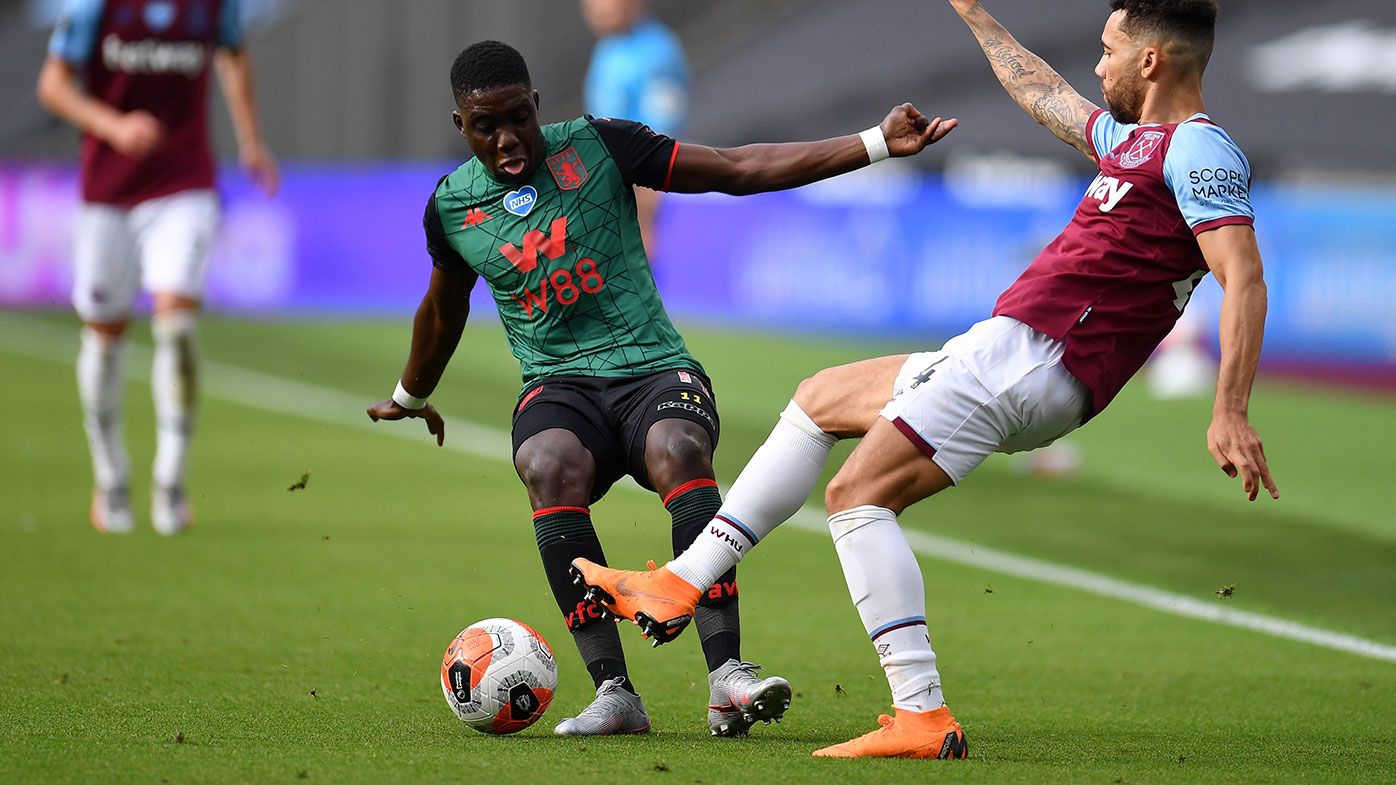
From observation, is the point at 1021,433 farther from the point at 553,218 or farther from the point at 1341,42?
the point at 1341,42

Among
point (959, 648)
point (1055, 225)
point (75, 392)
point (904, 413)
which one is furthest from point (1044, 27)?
point (904, 413)

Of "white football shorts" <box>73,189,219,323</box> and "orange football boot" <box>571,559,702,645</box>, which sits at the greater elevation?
"orange football boot" <box>571,559,702,645</box>

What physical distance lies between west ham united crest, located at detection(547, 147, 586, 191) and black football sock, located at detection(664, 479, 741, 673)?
966mm

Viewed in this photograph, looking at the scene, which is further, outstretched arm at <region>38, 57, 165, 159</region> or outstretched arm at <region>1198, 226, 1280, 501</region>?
outstretched arm at <region>38, 57, 165, 159</region>

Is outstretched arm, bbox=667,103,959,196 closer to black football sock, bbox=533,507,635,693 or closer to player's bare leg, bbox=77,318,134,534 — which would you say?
black football sock, bbox=533,507,635,693

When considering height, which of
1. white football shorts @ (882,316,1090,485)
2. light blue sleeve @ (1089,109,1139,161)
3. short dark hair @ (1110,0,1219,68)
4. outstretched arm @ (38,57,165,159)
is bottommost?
outstretched arm @ (38,57,165,159)

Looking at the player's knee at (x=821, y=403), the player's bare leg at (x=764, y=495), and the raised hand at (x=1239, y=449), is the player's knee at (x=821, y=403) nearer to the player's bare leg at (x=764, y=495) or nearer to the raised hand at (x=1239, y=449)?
the player's bare leg at (x=764, y=495)

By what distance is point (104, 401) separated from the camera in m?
8.73

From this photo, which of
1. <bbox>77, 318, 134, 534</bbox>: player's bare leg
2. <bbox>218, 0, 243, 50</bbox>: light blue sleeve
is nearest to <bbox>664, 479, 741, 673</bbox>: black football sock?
<bbox>77, 318, 134, 534</bbox>: player's bare leg

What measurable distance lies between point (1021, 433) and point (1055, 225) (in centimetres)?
1365

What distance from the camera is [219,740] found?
183 inches

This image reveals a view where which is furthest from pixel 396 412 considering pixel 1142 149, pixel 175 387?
pixel 175 387

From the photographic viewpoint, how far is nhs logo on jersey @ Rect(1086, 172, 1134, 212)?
4.64 m

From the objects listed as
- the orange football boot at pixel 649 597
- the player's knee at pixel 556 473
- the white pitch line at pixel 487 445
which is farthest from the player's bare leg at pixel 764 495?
the white pitch line at pixel 487 445
